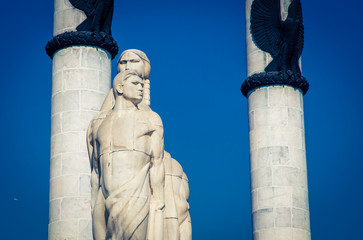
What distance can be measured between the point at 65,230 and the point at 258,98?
22.3 ft

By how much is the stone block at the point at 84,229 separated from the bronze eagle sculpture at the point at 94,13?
15.5 ft

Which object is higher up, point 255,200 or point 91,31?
point 91,31

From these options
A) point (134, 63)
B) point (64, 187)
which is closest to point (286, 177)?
point (64, 187)

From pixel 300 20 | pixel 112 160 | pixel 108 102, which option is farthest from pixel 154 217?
pixel 300 20

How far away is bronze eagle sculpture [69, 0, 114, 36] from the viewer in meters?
19.6

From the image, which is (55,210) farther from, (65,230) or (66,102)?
(66,102)

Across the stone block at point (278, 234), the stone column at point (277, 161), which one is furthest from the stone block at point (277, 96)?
the stone block at point (278, 234)

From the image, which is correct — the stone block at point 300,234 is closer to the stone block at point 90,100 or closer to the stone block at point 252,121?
the stone block at point 252,121

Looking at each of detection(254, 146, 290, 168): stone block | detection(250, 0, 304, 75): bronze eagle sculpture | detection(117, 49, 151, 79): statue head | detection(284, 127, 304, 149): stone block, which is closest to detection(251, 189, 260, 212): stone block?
detection(254, 146, 290, 168): stone block

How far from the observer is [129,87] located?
1327 centimetres

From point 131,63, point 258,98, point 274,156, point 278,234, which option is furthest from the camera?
point 258,98

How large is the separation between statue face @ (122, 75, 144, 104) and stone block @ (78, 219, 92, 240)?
5.56 meters

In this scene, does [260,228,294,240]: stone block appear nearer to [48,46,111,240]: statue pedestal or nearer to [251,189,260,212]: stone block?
[251,189,260,212]: stone block

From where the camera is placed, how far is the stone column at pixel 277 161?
20797 millimetres
